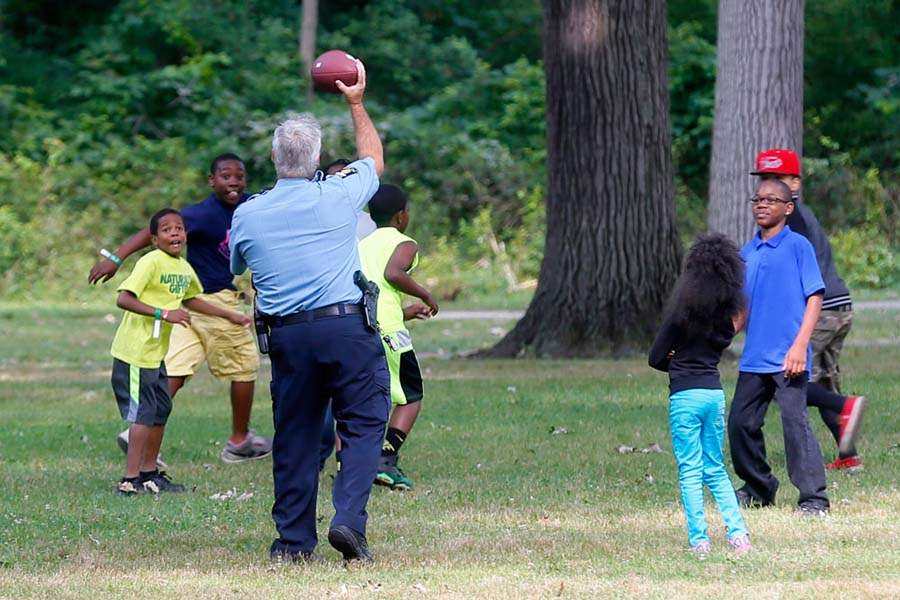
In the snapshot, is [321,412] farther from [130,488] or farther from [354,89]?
[130,488]

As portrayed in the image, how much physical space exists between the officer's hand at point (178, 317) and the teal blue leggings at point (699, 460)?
2.96 meters

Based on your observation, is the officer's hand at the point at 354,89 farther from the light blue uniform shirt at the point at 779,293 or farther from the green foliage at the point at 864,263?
the green foliage at the point at 864,263

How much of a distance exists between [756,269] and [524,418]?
4065mm

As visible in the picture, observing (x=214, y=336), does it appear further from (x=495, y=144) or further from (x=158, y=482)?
(x=495, y=144)

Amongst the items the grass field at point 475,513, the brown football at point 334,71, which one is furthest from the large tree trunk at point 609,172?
the brown football at point 334,71

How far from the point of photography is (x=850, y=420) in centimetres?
861

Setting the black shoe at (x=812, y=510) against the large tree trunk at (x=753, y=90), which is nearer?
the black shoe at (x=812, y=510)

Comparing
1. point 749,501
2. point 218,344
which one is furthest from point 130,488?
point 749,501

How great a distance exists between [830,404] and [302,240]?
351cm

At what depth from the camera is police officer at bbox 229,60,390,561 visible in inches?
255

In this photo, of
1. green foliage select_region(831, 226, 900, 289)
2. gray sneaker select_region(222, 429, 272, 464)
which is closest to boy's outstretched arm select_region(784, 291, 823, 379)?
gray sneaker select_region(222, 429, 272, 464)

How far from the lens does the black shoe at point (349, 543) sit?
21.1 ft

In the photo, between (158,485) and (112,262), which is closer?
(158,485)

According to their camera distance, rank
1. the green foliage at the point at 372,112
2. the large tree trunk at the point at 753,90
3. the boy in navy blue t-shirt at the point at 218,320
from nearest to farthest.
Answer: the boy in navy blue t-shirt at the point at 218,320
the large tree trunk at the point at 753,90
the green foliage at the point at 372,112
